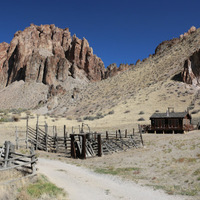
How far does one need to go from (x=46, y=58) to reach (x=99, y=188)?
101662 mm

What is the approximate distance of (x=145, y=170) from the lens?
45.1 feet

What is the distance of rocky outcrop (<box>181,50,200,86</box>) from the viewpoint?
57250mm

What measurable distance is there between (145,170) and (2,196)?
852cm

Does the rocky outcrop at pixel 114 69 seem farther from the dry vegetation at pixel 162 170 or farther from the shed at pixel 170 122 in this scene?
the dry vegetation at pixel 162 170

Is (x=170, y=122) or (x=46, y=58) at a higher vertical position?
(x=46, y=58)

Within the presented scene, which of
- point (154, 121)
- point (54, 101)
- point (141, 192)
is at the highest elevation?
point (54, 101)

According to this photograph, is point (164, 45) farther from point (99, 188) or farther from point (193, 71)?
point (99, 188)

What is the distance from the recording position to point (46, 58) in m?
106

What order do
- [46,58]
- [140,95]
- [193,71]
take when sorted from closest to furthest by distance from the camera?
[193,71] < [140,95] < [46,58]

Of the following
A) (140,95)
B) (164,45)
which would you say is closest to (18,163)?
(140,95)

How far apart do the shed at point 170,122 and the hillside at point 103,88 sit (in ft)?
18.9

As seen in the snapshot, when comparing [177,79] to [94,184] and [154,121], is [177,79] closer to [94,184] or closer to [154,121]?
[154,121]

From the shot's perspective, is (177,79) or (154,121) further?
(177,79)

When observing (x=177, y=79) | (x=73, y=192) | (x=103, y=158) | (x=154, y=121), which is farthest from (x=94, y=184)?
(x=177, y=79)
